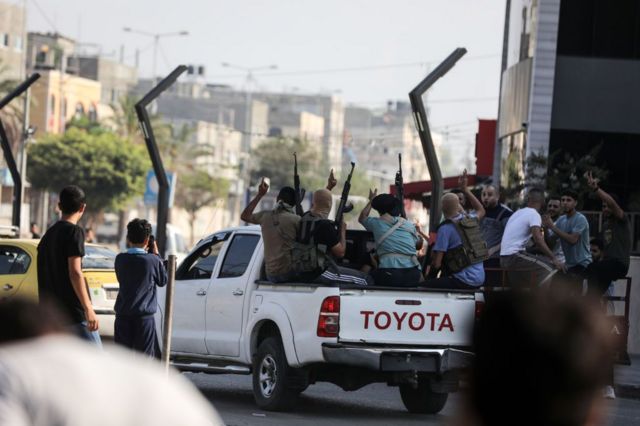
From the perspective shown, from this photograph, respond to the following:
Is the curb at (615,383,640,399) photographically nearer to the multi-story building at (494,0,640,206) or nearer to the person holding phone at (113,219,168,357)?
the person holding phone at (113,219,168,357)

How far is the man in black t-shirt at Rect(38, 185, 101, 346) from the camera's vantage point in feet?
34.1

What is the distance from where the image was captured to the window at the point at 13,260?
1794 centimetres

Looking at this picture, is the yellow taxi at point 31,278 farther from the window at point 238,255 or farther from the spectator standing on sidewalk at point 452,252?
the spectator standing on sidewalk at point 452,252

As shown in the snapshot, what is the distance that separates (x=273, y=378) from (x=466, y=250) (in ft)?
7.43

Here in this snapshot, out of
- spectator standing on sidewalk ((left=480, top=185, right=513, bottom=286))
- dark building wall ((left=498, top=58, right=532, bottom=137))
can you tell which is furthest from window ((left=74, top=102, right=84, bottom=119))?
spectator standing on sidewalk ((left=480, top=185, right=513, bottom=286))

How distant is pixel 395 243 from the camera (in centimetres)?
1345

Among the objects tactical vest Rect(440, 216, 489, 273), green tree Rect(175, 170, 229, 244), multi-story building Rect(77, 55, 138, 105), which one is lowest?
green tree Rect(175, 170, 229, 244)

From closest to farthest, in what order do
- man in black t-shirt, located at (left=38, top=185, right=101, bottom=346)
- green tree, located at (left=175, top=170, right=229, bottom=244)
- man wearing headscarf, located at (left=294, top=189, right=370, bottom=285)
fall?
man in black t-shirt, located at (left=38, top=185, right=101, bottom=346), man wearing headscarf, located at (left=294, top=189, right=370, bottom=285), green tree, located at (left=175, top=170, right=229, bottom=244)

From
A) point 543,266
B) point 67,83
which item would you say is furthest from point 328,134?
point 543,266

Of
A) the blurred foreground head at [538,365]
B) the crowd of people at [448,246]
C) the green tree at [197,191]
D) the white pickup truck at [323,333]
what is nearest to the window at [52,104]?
the green tree at [197,191]

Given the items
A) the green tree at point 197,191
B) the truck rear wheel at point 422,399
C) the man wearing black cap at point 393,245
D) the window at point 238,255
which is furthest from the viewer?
the green tree at point 197,191

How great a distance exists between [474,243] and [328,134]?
600 feet

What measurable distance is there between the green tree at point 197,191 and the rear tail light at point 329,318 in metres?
104

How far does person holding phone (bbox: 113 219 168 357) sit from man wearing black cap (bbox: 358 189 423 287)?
2.57 meters
